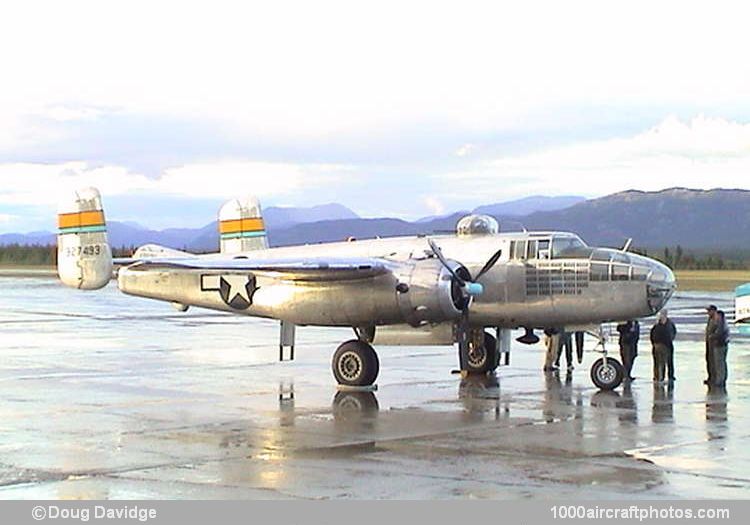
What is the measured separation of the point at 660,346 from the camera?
2309 centimetres

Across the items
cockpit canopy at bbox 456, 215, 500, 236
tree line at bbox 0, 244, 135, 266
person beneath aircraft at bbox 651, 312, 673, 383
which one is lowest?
person beneath aircraft at bbox 651, 312, 673, 383

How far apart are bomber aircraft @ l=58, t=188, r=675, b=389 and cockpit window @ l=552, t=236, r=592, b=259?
0.06ft

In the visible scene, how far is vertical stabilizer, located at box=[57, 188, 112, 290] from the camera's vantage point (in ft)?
84.0

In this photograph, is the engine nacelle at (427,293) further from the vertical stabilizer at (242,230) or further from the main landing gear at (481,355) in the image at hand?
the vertical stabilizer at (242,230)

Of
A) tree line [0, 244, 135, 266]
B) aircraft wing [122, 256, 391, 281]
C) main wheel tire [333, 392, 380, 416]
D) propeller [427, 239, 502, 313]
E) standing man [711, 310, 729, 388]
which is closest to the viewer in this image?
main wheel tire [333, 392, 380, 416]

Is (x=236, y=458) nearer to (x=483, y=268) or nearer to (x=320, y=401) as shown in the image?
(x=320, y=401)

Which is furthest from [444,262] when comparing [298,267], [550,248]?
[298,267]

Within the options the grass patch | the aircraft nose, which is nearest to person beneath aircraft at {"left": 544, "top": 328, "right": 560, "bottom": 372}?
the aircraft nose

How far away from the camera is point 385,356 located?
2880 cm

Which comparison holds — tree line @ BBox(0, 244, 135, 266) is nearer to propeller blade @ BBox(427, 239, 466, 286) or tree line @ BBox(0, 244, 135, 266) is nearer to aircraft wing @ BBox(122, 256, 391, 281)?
aircraft wing @ BBox(122, 256, 391, 281)

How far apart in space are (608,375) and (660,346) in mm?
1561

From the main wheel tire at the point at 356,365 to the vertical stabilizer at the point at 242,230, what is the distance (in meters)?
7.78

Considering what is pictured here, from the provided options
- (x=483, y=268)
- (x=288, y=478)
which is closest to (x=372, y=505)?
(x=288, y=478)

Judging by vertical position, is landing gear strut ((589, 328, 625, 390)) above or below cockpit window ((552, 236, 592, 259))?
below
